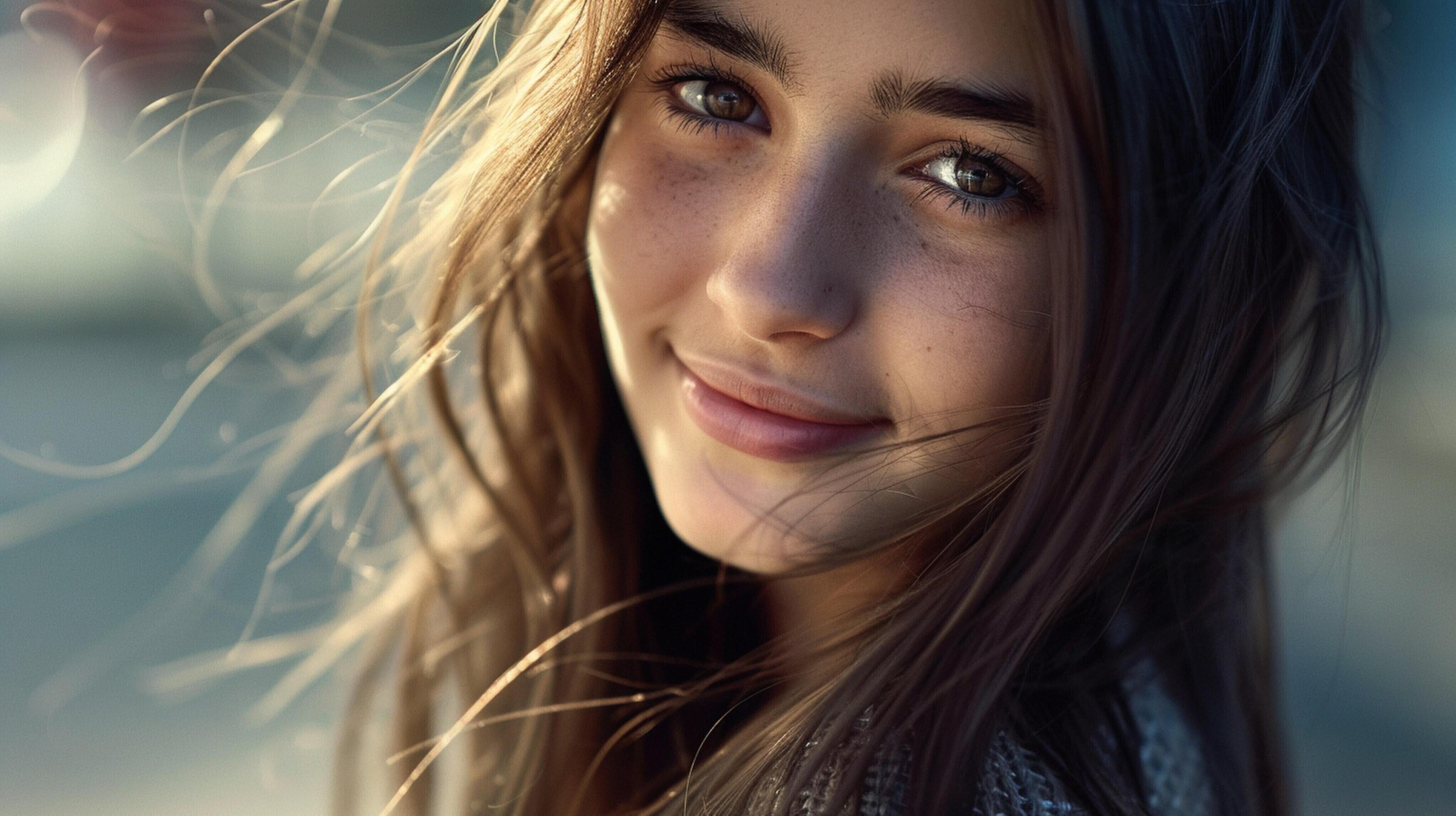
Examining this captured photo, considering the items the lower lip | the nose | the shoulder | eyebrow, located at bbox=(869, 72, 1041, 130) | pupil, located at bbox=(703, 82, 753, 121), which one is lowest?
the shoulder

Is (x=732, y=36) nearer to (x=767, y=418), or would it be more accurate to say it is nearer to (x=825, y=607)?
(x=767, y=418)

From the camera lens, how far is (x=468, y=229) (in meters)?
1.12

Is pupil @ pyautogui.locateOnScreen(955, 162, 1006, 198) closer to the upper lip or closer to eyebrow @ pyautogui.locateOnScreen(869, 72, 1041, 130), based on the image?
eyebrow @ pyautogui.locateOnScreen(869, 72, 1041, 130)

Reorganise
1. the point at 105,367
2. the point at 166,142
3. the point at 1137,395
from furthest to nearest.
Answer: the point at 166,142, the point at 105,367, the point at 1137,395

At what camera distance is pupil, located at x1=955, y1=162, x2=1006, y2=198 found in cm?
88

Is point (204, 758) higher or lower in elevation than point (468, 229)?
lower

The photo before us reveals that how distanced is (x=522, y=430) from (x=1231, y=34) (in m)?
0.93

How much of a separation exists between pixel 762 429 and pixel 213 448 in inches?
150

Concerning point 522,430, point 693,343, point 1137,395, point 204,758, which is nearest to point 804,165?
point 693,343

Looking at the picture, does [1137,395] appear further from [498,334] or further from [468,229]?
[498,334]

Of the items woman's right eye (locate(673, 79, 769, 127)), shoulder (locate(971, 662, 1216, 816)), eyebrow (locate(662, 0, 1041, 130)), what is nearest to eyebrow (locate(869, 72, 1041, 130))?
eyebrow (locate(662, 0, 1041, 130))

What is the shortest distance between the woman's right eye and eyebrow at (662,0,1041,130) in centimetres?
5

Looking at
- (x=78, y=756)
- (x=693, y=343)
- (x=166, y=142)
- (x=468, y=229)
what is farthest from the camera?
(x=166, y=142)

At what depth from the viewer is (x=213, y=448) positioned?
13.8ft
